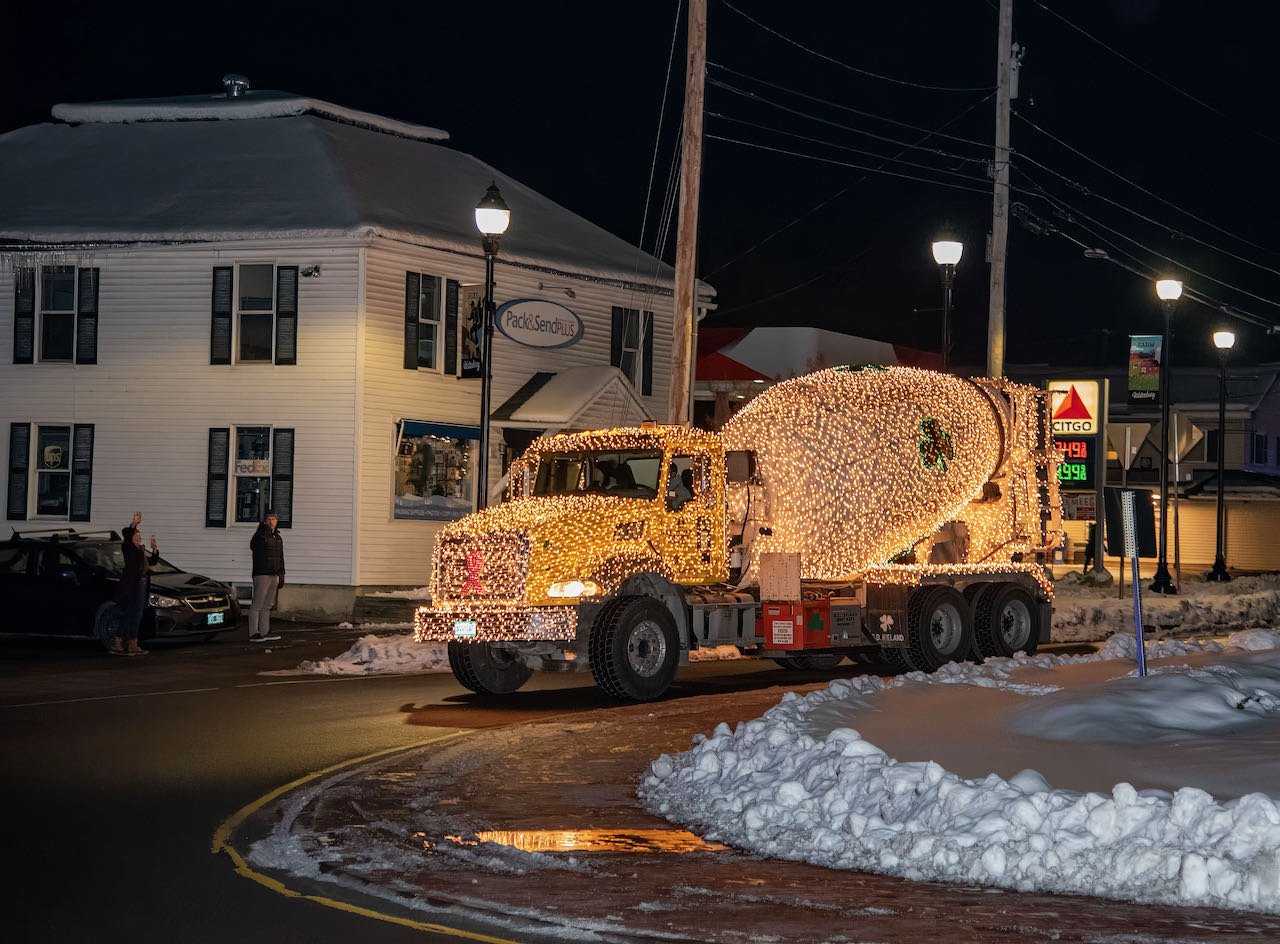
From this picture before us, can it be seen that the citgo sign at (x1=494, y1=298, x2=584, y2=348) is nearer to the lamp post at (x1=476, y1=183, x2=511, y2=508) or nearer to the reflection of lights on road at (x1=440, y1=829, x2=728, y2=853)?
the lamp post at (x1=476, y1=183, x2=511, y2=508)

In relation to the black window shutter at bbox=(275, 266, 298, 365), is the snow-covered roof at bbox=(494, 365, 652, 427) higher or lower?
lower

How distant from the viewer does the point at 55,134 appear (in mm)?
38562

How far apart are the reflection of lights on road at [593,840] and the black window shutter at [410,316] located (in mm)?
22459

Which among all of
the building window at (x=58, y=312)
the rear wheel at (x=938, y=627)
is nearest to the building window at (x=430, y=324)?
the building window at (x=58, y=312)

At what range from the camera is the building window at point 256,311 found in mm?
32469

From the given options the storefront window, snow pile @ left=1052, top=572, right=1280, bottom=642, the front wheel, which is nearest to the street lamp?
snow pile @ left=1052, top=572, right=1280, bottom=642

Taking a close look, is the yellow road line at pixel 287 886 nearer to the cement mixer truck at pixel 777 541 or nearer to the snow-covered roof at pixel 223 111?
the cement mixer truck at pixel 777 541

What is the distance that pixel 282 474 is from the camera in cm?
3244

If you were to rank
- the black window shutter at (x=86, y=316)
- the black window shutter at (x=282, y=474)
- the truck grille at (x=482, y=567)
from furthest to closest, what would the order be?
the black window shutter at (x=86, y=316)
the black window shutter at (x=282, y=474)
the truck grille at (x=482, y=567)

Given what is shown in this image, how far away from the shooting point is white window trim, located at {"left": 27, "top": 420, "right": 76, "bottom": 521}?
3359cm

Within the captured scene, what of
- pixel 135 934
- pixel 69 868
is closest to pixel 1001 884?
pixel 135 934

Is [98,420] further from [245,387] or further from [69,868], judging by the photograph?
[69,868]

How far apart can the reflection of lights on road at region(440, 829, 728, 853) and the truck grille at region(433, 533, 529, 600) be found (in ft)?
24.9

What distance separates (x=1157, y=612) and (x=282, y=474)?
15548 mm
